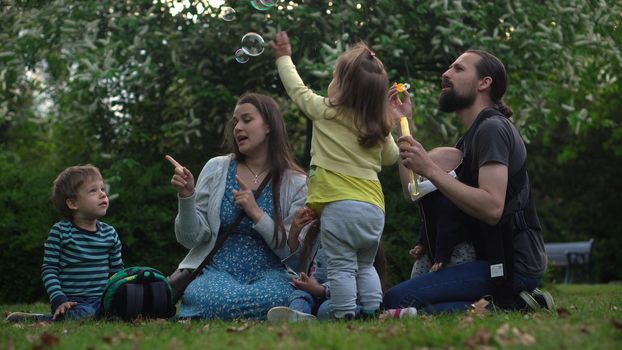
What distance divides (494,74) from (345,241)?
1.47m

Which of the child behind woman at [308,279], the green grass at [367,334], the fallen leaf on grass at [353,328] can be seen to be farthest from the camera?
the child behind woman at [308,279]

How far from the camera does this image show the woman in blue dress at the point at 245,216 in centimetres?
590

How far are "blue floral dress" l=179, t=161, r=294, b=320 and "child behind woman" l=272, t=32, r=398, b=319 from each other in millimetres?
625

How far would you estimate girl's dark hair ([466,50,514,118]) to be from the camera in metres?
5.89

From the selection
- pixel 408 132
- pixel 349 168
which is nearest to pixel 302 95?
pixel 349 168

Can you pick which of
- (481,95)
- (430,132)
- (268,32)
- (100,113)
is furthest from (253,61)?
(430,132)

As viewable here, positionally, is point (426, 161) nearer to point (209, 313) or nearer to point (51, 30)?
point (209, 313)

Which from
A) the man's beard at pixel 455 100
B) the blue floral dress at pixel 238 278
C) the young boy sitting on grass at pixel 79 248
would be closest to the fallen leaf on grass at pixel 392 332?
the blue floral dress at pixel 238 278

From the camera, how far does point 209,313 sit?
5.89 meters

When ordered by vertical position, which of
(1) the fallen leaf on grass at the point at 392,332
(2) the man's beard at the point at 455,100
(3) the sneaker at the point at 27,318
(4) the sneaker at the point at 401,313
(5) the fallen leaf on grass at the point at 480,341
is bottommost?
(4) the sneaker at the point at 401,313

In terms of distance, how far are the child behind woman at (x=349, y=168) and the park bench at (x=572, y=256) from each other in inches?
668

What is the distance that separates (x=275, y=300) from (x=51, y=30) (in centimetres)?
579

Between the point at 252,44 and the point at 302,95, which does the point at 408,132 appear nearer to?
the point at 302,95

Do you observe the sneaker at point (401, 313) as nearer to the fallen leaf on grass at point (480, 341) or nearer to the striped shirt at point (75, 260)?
the fallen leaf on grass at point (480, 341)
